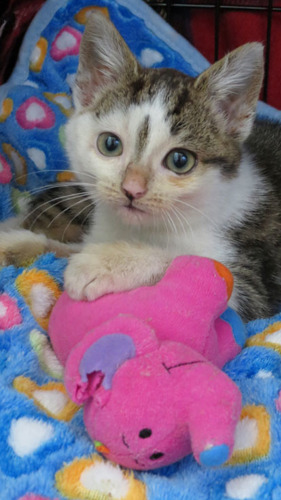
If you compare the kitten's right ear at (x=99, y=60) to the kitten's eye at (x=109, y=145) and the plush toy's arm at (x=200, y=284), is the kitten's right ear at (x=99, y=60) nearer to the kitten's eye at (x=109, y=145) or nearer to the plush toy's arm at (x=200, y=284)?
the kitten's eye at (x=109, y=145)

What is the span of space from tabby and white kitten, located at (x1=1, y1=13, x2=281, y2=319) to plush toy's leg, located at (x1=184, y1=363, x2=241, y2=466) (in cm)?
36

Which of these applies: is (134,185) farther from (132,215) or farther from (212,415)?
(212,415)

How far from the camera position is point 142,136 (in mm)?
1381

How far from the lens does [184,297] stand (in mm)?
1105

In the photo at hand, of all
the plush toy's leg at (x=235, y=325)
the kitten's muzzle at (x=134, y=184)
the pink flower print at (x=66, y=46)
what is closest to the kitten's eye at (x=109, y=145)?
the kitten's muzzle at (x=134, y=184)

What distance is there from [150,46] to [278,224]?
1172 mm

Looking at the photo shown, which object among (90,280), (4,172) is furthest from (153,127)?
(4,172)

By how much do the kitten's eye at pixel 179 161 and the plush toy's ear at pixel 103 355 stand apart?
0.52 meters

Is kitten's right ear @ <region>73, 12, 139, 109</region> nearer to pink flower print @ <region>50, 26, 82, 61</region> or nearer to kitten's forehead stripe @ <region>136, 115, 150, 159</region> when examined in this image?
kitten's forehead stripe @ <region>136, 115, 150, 159</region>

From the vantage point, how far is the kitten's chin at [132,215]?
1.37 meters

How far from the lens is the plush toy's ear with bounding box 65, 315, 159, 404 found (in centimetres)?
91

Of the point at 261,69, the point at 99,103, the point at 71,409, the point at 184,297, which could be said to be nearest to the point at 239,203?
the point at 261,69

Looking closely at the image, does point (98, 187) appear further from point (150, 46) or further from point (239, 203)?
point (150, 46)

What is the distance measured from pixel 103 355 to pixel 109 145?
0.67 m
